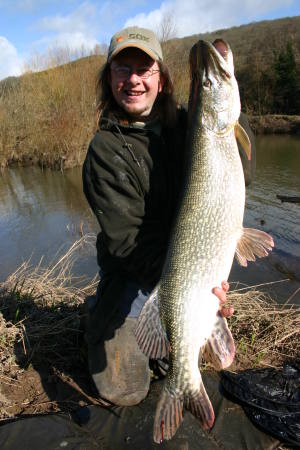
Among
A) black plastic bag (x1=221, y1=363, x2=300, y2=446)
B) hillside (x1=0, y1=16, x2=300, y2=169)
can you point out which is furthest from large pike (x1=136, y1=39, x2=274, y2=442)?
hillside (x1=0, y1=16, x2=300, y2=169)

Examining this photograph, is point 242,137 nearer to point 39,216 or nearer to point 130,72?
point 130,72

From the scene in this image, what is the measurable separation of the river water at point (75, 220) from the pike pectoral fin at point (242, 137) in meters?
3.35

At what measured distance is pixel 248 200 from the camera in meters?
10.4

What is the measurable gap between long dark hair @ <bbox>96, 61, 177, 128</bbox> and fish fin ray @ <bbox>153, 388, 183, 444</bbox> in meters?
1.76

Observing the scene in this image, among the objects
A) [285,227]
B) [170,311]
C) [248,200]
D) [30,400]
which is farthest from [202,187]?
[248,200]

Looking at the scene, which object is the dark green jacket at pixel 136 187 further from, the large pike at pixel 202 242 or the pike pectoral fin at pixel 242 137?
the large pike at pixel 202 242

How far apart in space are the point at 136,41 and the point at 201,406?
7.21ft

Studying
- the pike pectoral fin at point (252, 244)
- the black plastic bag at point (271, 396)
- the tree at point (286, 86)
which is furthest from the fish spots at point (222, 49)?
the tree at point (286, 86)

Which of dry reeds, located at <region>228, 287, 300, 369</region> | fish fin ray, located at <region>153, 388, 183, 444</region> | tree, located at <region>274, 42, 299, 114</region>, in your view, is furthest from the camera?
tree, located at <region>274, 42, 299, 114</region>

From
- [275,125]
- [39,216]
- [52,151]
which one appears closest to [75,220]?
[39,216]

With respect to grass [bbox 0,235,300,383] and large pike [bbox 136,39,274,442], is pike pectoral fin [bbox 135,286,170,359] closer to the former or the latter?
large pike [bbox 136,39,274,442]

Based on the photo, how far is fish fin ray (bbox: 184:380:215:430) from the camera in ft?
6.09

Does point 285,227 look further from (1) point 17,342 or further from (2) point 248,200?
(1) point 17,342

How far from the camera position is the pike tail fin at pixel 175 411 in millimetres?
1844
